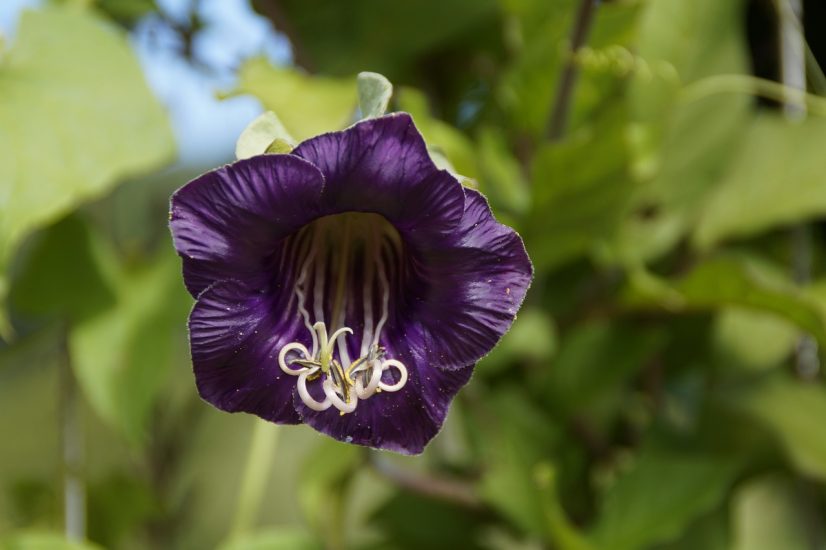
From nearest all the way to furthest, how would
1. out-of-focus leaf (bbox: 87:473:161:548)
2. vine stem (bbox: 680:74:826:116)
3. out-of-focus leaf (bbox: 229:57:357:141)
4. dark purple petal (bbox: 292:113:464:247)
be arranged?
dark purple petal (bbox: 292:113:464:247), out-of-focus leaf (bbox: 229:57:357:141), vine stem (bbox: 680:74:826:116), out-of-focus leaf (bbox: 87:473:161:548)

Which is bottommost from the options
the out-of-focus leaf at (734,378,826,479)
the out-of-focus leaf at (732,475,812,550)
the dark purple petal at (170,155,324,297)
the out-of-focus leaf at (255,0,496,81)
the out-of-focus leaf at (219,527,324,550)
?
the out-of-focus leaf at (732,475,812,550)

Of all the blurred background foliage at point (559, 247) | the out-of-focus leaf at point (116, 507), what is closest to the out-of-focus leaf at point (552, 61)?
the blurred background foliage at point (559, 247)

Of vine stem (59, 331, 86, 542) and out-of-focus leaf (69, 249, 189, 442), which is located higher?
out-of-focus leaf (69, 249, 189, 442)

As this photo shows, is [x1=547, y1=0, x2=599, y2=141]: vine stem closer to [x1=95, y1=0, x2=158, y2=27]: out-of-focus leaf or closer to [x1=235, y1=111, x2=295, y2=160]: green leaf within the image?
[x1=235, y1=111, x2=295, y2=160]: green leaf

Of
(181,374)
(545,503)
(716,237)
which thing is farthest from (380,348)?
(181,374)

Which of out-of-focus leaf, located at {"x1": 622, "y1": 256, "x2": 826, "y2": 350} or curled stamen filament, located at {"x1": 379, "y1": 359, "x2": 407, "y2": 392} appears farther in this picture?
out-of-focus leaf, located at {"x1": 622, "y1": 256, "x2": 826, "y2": 350}

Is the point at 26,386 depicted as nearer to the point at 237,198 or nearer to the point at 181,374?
the point at 181,374

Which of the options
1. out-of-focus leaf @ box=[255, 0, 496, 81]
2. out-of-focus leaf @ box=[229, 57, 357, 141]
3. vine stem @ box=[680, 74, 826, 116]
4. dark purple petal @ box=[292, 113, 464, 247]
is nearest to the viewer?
dark purple petal @ box=[292, 113, 464, 247]

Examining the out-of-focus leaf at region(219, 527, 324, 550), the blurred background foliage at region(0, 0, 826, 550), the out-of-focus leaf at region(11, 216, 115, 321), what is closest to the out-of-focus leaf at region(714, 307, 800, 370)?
the blurred background foliage at region(0, 0, 826, 550)
